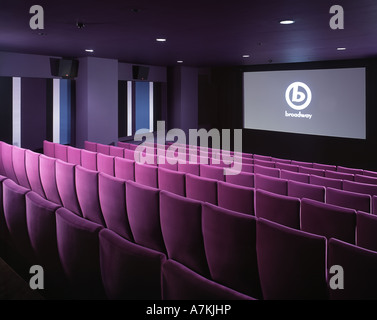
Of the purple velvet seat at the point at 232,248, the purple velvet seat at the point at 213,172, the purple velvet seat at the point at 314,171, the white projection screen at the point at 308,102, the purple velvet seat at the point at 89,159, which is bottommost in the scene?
the purple velvet seat at the point at 232,248

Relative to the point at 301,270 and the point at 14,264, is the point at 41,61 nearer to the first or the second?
the point at 14,264

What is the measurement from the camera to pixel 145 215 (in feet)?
9.27

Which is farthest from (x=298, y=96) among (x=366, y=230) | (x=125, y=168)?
(x=366, y=230)

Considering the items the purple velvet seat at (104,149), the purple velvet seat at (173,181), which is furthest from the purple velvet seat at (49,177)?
the purple velvet seat at (104,149)

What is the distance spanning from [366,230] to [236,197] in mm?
1148

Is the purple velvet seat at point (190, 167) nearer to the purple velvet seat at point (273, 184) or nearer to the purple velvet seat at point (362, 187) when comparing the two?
the purple velvet seat at point (273, 184)

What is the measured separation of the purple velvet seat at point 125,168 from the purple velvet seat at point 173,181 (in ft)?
1.85

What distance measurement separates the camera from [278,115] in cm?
1158

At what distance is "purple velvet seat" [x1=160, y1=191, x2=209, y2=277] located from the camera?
7.87 feet

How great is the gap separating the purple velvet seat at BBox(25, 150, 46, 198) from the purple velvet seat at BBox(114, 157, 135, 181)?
96 centimetres

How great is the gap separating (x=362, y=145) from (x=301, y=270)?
9.44 meters

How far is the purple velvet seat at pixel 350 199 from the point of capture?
331 centimetres

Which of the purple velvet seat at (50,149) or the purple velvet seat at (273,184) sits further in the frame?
the purple velvet seat at (50,149)

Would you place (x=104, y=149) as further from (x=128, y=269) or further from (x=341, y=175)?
(x=128, y=269)
